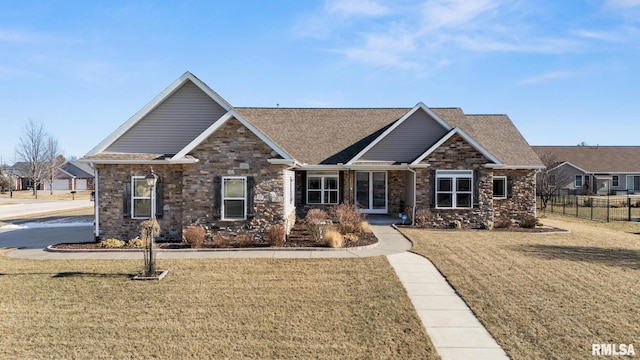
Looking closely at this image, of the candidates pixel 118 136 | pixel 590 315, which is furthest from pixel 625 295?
pixel 118 136

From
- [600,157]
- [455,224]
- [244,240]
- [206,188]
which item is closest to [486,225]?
[455,224]

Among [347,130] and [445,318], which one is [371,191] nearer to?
[347,130]

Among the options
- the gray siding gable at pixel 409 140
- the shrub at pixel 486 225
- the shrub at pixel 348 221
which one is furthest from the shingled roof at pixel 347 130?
the shrub at pixel 348 221

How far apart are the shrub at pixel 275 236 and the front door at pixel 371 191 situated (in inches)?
332

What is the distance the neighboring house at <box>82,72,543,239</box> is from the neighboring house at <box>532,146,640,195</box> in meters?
28.5

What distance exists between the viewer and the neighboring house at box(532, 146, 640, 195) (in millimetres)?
46312

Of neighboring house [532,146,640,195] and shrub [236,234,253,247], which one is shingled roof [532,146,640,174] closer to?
neighboring house [532,146,640,195]

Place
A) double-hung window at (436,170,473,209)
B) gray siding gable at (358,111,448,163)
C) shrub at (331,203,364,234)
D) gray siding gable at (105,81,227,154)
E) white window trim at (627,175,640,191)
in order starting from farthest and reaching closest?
white window trim at (627,175,640,191) → gray siding gable at (358,111,448,163) → double-hung window at (436,170,473,209) → shrub at (331,203,364,234) → gray siding gable at (105,81,227,154)

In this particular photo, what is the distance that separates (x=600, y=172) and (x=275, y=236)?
1916 inches

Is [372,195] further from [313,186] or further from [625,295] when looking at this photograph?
[625,295]

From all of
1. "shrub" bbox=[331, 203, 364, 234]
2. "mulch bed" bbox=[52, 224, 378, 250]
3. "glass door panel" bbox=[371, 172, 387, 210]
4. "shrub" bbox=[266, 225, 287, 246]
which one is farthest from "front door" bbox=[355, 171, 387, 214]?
"shrub" bbox=[266, 225, 287, 246]

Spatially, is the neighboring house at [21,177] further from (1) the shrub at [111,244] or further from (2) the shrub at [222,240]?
(2) the shrub at [222,240]

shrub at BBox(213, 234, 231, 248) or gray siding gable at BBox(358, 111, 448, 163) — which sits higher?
gray siding gable at BBox(358, 111, 448, 163)

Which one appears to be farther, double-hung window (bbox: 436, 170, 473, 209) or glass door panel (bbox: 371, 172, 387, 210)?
glass door panel (bbox: 371, 172, 387, 210)
